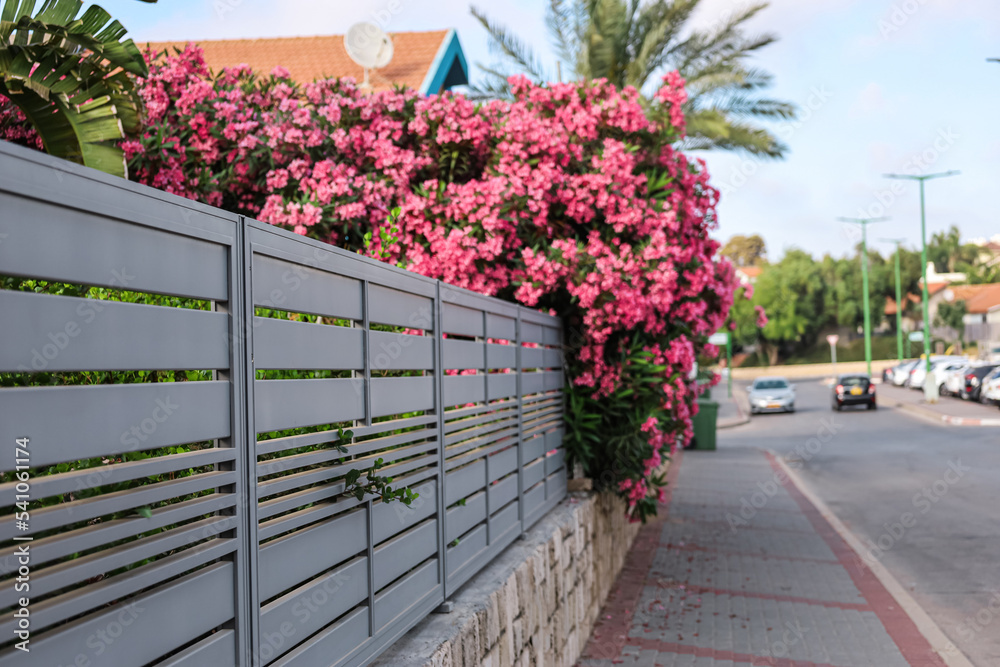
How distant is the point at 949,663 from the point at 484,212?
4.83 m

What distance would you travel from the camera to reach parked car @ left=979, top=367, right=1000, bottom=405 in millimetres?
33031

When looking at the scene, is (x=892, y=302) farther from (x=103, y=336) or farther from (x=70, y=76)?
(x=103, y=336)

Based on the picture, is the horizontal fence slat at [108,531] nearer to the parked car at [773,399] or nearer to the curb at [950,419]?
the curb at [950,419]

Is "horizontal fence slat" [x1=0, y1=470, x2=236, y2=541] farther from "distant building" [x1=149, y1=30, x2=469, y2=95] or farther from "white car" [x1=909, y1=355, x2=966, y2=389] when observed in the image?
"white car" [x1=909, y1=355, x2=966, y2=389]

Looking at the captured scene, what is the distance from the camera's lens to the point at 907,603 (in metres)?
8.01

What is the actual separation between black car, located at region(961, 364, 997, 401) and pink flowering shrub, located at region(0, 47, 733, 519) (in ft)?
105

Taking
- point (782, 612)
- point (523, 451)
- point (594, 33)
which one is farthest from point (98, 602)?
point (594, 33)

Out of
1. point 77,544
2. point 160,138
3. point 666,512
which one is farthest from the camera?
point 666,512

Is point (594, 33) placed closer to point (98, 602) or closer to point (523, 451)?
point (523, 451)

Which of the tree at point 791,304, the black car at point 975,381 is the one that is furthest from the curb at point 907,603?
the tree at point 791,304

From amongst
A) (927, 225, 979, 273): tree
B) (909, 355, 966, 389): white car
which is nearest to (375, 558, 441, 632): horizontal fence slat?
(909, 355, 966, 389): white car

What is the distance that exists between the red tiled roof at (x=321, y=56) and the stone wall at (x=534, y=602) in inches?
443

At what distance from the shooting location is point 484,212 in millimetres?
7691

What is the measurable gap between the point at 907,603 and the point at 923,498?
6.60 metres
